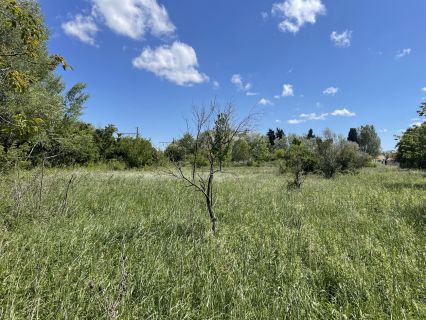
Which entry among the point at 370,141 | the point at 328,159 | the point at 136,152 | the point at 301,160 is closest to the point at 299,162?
the point at 301,160

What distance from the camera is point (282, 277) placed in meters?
3.57

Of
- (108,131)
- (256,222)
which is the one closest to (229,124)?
(256,222)

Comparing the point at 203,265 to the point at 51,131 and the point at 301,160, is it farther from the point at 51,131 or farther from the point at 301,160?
the point at 51,131

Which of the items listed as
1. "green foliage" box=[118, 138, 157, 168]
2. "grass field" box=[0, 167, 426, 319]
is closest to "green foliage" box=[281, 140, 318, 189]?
"grass field" box=[0, 167, 426, 319]

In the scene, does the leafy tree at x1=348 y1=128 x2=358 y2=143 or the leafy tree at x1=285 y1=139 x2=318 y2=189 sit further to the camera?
the leafy tree at x1=348 y1=128 x2=358 y2=143

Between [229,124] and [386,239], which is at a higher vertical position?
[229,124]

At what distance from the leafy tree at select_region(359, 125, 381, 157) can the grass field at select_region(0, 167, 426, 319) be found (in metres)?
77.6

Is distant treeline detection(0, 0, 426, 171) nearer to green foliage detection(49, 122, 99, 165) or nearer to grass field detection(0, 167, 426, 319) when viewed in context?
green foliage detection(49, 122, 99, 165)

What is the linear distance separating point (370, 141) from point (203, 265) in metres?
83.1

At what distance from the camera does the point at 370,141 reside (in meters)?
75.0

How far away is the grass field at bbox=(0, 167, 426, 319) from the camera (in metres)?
2.78

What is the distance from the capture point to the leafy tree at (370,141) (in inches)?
2943

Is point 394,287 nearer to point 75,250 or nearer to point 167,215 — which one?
point 75,250

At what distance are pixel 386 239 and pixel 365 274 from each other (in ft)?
5.94
